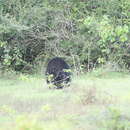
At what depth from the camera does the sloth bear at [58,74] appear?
11.5 metres

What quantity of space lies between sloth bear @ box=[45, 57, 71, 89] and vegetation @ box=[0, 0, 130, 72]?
6.53 meters

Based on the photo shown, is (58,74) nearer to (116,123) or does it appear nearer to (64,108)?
(64,108)

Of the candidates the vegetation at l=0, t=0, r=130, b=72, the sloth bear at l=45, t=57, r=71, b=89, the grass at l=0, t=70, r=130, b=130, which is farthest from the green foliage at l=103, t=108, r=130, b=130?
the vegetation at l=0, t=0, r=130, b=72

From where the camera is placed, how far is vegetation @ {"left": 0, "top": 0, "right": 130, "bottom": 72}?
1884 cm

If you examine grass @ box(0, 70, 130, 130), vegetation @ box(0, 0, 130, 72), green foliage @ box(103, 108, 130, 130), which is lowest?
grass @ box(0, 70, 130, 130)

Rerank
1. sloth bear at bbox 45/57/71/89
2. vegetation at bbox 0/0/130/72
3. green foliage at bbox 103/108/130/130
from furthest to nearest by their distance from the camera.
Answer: vegetation at bbox 0/0/130/72, sloth bear at bbox 45/57/71/89, green foliage at bbox 103/108/130/130

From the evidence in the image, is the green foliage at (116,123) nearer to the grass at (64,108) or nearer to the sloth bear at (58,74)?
the grass at (64,108)

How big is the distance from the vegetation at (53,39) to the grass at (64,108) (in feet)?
18.8

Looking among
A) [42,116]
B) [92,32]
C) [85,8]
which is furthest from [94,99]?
[85,8]

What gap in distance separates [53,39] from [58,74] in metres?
7.79

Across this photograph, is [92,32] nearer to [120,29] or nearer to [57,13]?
[57,13]

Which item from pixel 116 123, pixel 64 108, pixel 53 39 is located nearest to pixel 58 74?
pixel 64 108

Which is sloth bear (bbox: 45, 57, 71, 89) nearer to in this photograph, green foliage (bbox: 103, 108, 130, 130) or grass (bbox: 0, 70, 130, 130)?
grass (bbox: 0, 70, 130, 130)

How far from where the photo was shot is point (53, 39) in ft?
63.7
